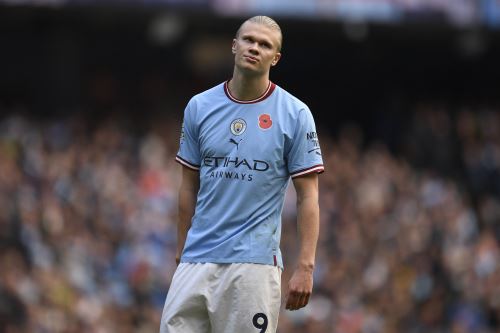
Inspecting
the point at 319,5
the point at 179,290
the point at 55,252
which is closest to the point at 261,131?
the point at 179,290

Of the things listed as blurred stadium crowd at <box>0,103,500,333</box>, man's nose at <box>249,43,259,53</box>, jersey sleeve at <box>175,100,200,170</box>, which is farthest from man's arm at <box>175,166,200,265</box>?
blurred stadium crowd at <box>0,103,500,333</box>

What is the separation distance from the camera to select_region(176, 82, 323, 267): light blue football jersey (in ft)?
21.0

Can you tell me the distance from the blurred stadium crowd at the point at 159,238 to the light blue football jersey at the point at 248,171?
6.34 metres

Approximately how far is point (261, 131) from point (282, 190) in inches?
13.5

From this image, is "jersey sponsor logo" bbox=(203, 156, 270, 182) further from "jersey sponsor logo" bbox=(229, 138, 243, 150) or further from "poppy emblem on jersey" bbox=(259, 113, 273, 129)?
"poppy emblem on jersey" bbox=(259, 113, 273, 129)

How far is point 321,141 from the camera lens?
19.6m

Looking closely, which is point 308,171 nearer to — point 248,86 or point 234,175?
point 234,175

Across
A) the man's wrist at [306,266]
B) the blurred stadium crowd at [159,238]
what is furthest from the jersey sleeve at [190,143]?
the blurred stadium crowd at [159,238]

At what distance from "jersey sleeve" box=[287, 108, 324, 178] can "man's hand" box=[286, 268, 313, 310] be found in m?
0.54

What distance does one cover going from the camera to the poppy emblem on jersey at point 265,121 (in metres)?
6.45

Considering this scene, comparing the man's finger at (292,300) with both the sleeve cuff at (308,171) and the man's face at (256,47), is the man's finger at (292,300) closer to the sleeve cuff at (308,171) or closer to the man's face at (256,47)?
the sleeve cuff at (308,171)

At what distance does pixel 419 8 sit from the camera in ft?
72.0

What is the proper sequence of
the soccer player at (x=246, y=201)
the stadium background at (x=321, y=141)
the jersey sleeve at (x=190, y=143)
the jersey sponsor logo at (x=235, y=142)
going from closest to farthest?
the soccer player at (x=246, y=201) < the jersey sponsor logo at (x=235, y=142) < the jersey sleeve at (x=190, y=143) < the stadium background at (x=321, y=141)

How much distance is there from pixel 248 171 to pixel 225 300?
680 millimetres
